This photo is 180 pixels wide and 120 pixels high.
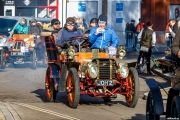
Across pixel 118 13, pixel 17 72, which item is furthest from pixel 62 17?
pixel 17 72

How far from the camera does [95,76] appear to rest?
41.8ft

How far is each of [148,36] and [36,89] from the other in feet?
19.7

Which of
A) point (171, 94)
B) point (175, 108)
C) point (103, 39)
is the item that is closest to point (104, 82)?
point (103, 39)

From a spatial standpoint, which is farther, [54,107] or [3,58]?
[3,58]

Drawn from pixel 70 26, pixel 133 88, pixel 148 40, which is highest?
pixel 70 26

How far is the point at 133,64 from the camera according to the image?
13.4 m

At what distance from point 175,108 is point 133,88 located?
4980 millimetres

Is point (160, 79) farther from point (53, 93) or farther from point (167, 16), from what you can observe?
point (167, 16)

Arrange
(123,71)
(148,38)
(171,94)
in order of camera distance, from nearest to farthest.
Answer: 1. (171,94)
2. (123,71)
3. (148,38)

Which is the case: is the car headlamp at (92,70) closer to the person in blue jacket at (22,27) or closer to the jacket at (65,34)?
the jacket at (65,34)

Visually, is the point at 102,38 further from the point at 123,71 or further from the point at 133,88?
the point at 133,88

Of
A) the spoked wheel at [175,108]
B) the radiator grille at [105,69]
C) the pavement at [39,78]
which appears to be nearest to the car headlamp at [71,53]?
the radiator grille at [105,69]

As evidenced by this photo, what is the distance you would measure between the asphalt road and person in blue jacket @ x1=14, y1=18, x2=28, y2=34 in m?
7.92

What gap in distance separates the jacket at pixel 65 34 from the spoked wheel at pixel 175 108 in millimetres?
6266
